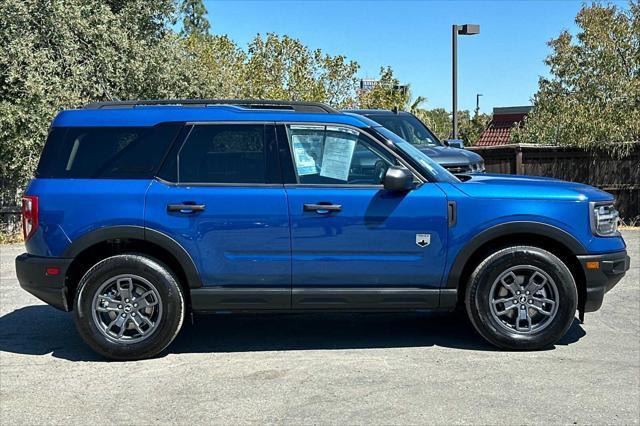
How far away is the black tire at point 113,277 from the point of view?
5.08 m

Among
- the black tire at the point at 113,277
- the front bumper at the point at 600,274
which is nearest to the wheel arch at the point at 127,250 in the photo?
the black tire at the point at 113,277

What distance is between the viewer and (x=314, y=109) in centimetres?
539

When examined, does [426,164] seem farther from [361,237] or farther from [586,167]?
[586,167]

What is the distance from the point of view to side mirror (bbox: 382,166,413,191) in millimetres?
4957

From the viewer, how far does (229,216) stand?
5.03 metres

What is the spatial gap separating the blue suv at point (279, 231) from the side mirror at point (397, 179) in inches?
0.4

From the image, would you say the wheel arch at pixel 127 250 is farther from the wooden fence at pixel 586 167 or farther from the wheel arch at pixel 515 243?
the wooden fence at pixel 586 167

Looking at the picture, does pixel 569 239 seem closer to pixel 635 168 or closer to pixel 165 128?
pixel 165 128

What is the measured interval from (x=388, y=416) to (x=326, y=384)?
27.0 inches

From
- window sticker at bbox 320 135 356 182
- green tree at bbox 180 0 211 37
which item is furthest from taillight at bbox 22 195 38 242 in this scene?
green tree at bbox 180 0 211 37

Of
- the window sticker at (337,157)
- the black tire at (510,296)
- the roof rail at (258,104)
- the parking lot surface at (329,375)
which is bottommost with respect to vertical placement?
the parking lot surface at (329,375)

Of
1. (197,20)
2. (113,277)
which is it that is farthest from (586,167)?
(197,20)

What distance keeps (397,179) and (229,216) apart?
1368mm

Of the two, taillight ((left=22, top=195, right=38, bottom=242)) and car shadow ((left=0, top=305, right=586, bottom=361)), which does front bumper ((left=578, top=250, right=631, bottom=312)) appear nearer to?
car shadow ((left=0, top=305, right=586, bottom=361))
